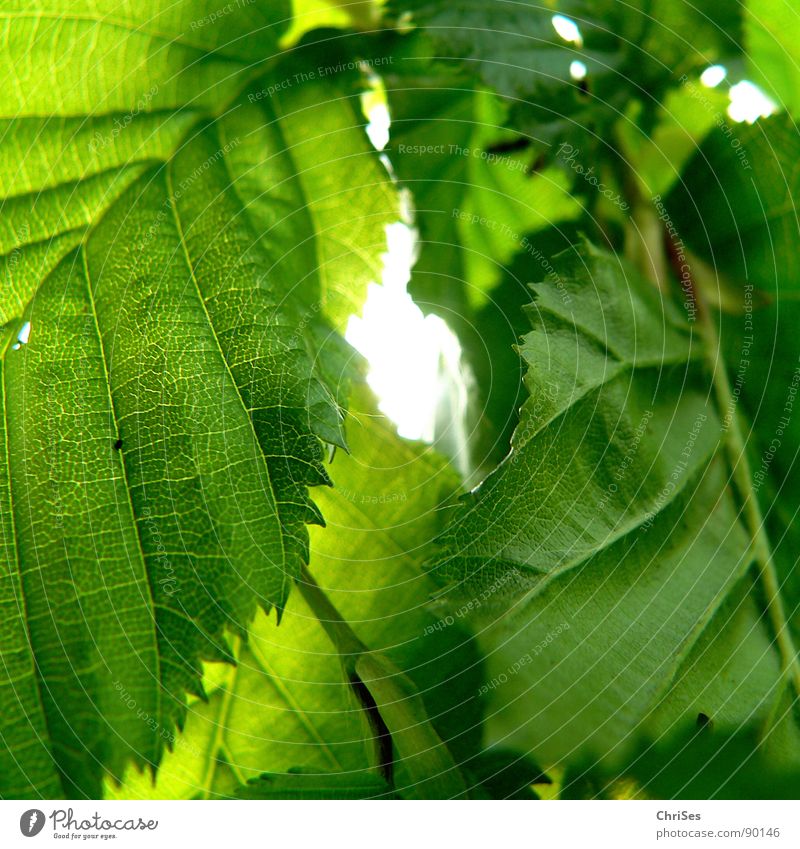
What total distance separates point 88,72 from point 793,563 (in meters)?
0.35

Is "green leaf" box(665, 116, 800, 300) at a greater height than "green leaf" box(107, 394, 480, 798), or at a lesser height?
greater

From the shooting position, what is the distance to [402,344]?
29cm

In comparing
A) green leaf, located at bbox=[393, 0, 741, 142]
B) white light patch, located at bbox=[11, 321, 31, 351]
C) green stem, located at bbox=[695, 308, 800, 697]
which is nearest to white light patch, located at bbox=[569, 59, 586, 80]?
green leaf, located at bbox=[393, 0, 741, 142]

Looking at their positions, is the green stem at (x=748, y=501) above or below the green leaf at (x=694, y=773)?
above

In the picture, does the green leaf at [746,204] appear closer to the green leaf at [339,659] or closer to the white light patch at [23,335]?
the green leaf at [339,659]

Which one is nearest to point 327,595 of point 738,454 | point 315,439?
point 315,439

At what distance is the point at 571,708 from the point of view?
0.89ft

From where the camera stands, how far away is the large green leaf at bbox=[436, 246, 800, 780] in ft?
0.87

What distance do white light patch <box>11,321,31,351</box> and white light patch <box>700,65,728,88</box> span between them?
288 millimetres

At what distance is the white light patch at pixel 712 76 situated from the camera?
0.30 metres

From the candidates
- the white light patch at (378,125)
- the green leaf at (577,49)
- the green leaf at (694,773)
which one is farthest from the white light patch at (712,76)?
the green leaf at (694,773)

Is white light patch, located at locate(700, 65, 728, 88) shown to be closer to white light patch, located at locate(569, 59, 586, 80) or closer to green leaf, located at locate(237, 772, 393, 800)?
white light patch, located at locate(569, 59, 586, 80)

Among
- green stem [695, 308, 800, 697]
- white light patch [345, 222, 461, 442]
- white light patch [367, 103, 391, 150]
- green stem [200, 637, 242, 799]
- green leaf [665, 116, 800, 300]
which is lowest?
green stem [200, 637, 242, 799]
